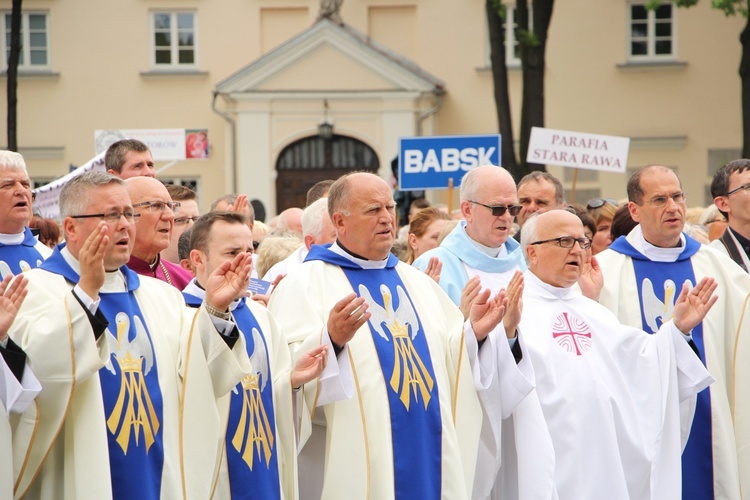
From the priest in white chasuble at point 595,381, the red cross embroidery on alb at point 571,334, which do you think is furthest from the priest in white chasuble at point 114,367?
the red cross embroidery on alb at point 571,334

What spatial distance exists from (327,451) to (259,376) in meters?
0.52

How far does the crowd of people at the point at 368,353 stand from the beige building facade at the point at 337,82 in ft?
61.1

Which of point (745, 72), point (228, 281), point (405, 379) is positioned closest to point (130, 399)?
point (228, 281)

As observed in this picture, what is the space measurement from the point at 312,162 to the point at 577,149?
13.9 meters

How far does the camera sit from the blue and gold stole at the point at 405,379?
5.88 metres

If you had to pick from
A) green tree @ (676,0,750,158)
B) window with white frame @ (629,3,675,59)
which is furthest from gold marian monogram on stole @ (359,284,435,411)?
window with white frame @ (629,3,675,59)

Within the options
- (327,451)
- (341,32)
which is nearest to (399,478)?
(327,451)

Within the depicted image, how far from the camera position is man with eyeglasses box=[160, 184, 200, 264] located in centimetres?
754

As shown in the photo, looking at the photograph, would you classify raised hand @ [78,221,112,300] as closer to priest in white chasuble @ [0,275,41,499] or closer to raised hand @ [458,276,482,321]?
priest in white chasuble @ [0,275,41,499]

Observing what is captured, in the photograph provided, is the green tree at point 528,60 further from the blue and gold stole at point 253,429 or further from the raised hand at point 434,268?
the blue and gold stole at point 253,429

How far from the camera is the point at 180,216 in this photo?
7.54m

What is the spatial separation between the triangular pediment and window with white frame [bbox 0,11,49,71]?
13.8 feet

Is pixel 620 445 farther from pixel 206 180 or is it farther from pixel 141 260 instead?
pixel 206 180

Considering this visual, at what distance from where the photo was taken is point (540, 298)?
6594 millimetres
